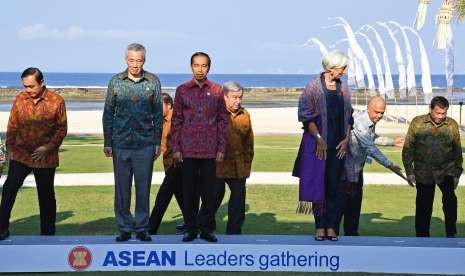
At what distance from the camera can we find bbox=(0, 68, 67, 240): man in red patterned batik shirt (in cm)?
823

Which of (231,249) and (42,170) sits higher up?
(42,170)

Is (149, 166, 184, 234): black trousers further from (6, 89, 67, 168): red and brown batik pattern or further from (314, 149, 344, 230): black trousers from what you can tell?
(314, 149, 344, 230): black trousers

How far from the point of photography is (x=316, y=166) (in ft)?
26.1

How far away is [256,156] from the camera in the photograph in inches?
794

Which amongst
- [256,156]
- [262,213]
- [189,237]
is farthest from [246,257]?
[256,156]

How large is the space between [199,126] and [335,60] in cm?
135

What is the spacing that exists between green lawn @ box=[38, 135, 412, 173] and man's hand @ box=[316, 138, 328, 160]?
9.24 m

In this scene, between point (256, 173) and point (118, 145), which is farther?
point (256, 173)

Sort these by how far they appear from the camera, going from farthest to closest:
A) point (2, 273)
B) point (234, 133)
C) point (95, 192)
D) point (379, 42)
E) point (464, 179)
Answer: point (379, 42) → point (464, 179) → point (95, 192) → point (234, 133) → point (2, 273)

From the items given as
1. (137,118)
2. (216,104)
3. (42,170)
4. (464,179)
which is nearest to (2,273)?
(42,170)

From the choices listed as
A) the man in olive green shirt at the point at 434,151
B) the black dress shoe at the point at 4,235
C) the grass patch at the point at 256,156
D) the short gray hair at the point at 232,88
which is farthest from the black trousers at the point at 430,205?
the grass patch at the point at 256,156

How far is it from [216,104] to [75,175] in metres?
8.43

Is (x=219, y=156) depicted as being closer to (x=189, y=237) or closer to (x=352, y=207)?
(x=189, y=237)

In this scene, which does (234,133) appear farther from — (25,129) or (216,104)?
(25,129)
